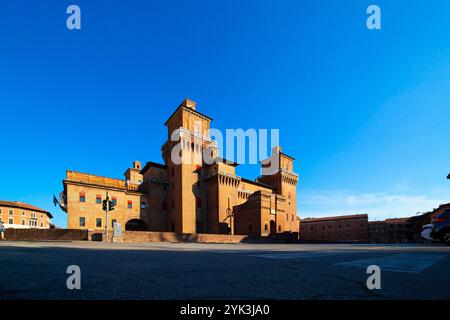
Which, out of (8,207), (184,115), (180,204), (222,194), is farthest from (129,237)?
(8,207)

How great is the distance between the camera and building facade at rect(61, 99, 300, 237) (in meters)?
37.5

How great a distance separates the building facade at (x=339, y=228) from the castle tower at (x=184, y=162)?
2037 inches

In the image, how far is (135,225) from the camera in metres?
41.8

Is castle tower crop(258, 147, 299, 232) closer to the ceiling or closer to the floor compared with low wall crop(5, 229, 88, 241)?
closer to the ceiling

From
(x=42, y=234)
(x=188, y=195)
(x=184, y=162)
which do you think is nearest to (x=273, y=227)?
(x=188, y=195)

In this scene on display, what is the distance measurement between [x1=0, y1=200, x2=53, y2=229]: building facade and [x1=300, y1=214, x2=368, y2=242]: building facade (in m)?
82.5

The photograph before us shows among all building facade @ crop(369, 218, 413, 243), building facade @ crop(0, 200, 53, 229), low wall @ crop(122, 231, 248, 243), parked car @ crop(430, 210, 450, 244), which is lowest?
building facade @ crop(369, 218, 413, 243)

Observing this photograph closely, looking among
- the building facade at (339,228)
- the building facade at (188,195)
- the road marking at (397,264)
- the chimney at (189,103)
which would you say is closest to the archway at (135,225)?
the building facade at (188,195)

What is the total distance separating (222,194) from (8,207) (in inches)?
2215

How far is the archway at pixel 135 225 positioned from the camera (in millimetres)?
40375

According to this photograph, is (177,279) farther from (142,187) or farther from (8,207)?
(8,207)

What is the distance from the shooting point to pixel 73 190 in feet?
110

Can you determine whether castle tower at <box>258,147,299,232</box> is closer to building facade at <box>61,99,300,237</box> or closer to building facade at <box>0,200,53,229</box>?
building facade at <box>61,99,300,237</box>

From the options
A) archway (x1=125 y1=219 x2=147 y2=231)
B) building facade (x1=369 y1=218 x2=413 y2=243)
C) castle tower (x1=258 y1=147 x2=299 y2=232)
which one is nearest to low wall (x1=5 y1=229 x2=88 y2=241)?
archway (x1=125 y1=219 x2=147 y2=231)
